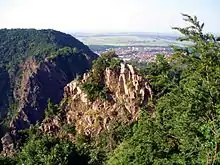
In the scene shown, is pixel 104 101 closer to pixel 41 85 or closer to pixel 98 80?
pixel 98 80

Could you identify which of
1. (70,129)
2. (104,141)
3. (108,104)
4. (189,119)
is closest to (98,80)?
(108,104)

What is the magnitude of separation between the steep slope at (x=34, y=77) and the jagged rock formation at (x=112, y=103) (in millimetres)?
51175

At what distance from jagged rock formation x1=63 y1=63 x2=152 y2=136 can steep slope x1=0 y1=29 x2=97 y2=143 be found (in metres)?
51.2

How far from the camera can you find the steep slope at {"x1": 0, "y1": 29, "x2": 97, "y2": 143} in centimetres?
12750

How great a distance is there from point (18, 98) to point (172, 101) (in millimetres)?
118490

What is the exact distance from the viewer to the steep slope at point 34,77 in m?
128

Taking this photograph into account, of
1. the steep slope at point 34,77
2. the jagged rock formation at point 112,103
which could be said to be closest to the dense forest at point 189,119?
the jagged rock formation at point 112,103

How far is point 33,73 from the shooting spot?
5394 inches

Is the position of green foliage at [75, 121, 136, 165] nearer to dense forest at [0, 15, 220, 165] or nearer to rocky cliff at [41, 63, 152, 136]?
rocky cliff at [41, 63, 152, 136]

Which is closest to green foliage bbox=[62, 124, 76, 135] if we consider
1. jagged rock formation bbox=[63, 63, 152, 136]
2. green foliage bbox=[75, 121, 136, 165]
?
jagged rock formation bbox=[63, 63, 152, 136]

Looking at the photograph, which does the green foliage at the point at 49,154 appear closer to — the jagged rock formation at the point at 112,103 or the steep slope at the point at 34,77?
the jagged rock formation at the point at 112,103

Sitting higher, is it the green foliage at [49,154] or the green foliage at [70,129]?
the green foliage at [49,154]

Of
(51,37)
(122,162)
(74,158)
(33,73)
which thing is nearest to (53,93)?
(33,73)

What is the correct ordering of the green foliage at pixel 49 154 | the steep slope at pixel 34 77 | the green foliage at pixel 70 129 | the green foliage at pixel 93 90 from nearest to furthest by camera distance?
the green foliage at pixel 49 154
the green foliage at pixel 93 90
the green foliage at pixel 70 129
the steep slope at pixel 34 77
